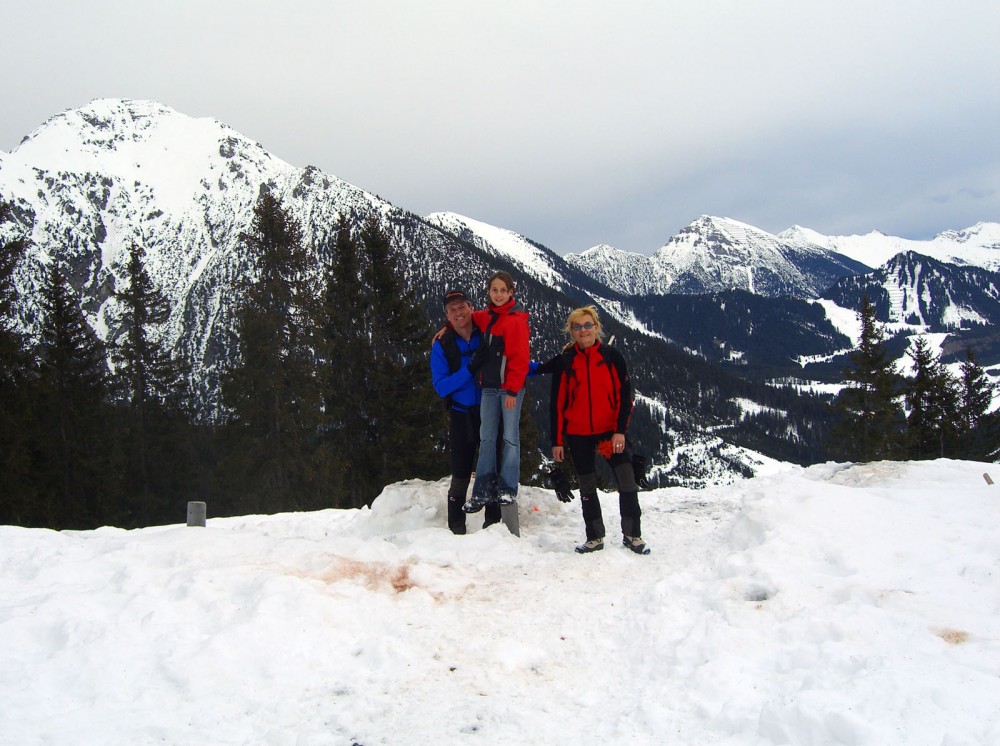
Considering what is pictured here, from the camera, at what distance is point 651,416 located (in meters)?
162

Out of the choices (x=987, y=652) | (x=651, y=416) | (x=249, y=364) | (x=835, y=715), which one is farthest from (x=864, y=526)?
(x=651, y=416)

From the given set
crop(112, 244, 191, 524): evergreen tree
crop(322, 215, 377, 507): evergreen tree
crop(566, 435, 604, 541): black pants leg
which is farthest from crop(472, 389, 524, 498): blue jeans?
crop(112, 244, 191, 524): evergreen tree

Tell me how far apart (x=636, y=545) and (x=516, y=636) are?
7.83ft

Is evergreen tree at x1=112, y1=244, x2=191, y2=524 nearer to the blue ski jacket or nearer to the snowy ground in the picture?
the snowy ground

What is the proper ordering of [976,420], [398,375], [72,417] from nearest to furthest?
[398,375] → [72,417] → [976,420]

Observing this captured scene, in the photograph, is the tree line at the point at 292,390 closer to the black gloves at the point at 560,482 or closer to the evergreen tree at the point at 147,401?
the evergreen tree at the point at 147,401

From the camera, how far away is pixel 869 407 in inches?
1192

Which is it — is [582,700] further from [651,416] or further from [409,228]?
[409,228]

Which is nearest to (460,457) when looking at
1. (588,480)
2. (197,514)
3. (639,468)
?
(588,480)

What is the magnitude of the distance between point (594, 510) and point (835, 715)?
3.55 m

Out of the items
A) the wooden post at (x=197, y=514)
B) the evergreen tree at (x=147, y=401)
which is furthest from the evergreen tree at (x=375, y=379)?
the wooden post at (x=197, y=514)

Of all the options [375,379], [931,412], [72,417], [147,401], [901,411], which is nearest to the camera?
[375,379]

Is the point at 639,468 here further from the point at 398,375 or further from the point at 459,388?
the point at 398,375

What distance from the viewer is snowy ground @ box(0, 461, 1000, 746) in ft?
10.0
